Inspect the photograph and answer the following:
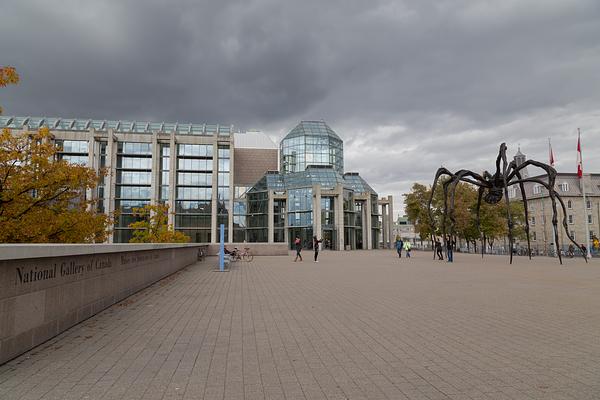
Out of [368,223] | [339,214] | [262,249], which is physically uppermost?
[339,214]

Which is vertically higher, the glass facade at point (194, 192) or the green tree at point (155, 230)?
the glass facade at point (194, 192)

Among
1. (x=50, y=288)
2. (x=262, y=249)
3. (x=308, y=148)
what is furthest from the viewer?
(x=308, y=148)

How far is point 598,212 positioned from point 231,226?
198 feet

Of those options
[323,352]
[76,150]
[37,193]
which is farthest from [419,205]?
[76,150]

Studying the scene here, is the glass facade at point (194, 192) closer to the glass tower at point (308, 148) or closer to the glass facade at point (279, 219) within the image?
the glass facade at point (279, 219)

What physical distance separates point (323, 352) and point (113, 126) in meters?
78.4

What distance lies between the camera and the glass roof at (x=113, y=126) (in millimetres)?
69688

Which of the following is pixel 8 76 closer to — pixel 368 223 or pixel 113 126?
pixel 368 223

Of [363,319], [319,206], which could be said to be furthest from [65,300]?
[319,206]

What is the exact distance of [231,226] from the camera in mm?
71312

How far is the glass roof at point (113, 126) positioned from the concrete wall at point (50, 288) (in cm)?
6634

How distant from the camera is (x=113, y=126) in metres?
75.1

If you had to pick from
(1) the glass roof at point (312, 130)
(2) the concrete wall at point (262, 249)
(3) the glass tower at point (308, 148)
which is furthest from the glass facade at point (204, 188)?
(2) the concrete wall at point (262, 249)

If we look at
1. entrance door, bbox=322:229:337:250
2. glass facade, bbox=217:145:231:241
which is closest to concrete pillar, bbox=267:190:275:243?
glass facade, bbox=217:145:231:241
